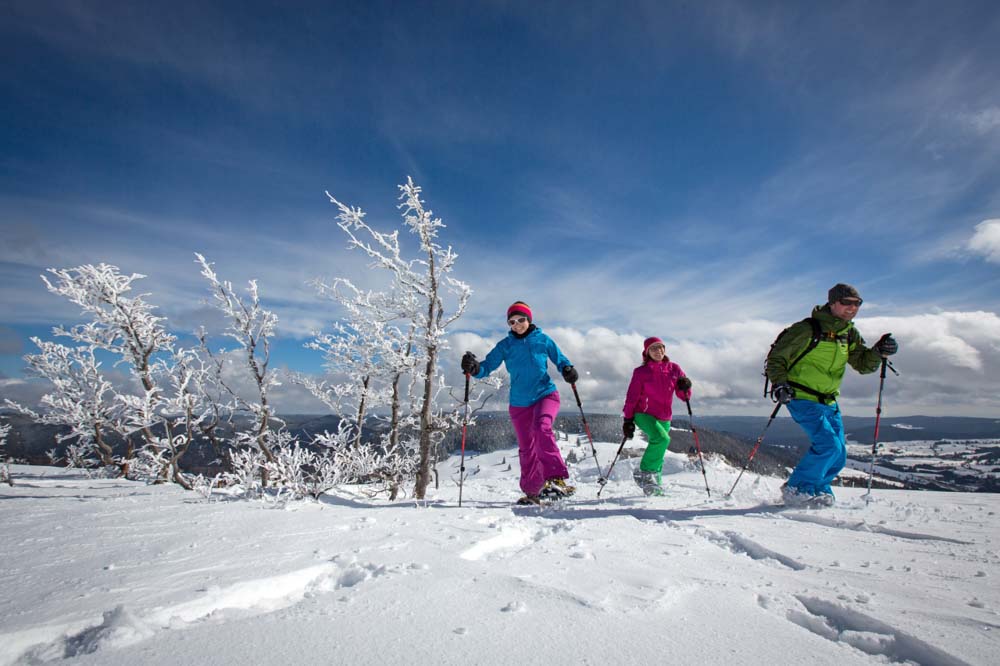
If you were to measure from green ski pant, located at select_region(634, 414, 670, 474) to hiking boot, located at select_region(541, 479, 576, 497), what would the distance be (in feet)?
6.49

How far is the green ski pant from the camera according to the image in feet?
21.4

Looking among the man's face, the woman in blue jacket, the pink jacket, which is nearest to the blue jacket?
the woman in blue jacket

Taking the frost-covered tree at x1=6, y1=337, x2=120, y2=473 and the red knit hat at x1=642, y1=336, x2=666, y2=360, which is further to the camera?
the frost-covered tree at x1=6, y1=337, x2=120, y2=473

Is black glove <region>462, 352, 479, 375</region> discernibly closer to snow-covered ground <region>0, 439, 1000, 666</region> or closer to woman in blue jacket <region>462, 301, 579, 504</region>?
woman in blue jacket <region>462, 301, 579, 504</region>

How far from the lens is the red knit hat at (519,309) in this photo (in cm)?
573

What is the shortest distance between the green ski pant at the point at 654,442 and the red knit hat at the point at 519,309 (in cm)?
259

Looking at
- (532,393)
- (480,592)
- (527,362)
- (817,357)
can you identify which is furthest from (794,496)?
(480,592)

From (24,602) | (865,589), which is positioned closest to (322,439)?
(24,602)

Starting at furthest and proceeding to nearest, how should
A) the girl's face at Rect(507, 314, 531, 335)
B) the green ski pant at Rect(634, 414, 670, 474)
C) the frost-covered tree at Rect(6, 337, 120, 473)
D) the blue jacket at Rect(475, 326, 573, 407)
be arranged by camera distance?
the frost-covered tree at Rect(6, 337, 120, 473) → the green ski pant at Rect(634, 414, 670, 474) → the girl's face at Rect(507, 314, 531, 335) → the blue jacket at Rect(475, 326, 573, 407)

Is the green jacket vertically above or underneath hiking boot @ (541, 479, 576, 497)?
above

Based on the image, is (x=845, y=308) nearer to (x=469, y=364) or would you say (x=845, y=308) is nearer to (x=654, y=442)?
(x=654, y=442)

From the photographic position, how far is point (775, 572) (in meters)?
2.06

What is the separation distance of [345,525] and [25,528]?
2058 millimetres

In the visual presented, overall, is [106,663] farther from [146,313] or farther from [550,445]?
[146,313]
